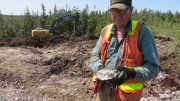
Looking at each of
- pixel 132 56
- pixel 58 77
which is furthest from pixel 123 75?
pixel 58 77

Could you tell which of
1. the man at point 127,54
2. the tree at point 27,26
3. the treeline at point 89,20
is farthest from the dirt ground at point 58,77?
the tree at point 27,26

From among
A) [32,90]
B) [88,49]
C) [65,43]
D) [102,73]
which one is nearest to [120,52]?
[102,73]

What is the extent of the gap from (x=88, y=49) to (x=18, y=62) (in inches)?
134

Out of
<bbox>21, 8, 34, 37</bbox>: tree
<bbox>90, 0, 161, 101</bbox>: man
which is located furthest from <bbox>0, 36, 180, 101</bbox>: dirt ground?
<bbox>21, 8, 34, 37</bbox>: tree

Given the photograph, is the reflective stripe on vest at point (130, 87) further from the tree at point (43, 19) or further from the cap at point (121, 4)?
the tree at point (43, 19)

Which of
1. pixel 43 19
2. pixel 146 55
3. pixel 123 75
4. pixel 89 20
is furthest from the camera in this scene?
pixel 43 19

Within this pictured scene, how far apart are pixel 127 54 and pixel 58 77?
234 inches

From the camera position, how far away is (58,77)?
8.36 meters

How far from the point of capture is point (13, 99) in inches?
263

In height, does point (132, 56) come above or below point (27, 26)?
above

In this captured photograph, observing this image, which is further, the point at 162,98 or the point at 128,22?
the point at 162,98

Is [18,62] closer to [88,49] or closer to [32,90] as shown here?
[32,90]

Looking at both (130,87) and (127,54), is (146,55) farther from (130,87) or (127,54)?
(130,87)

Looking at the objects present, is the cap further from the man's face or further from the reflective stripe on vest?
the reflective stripe on vest
